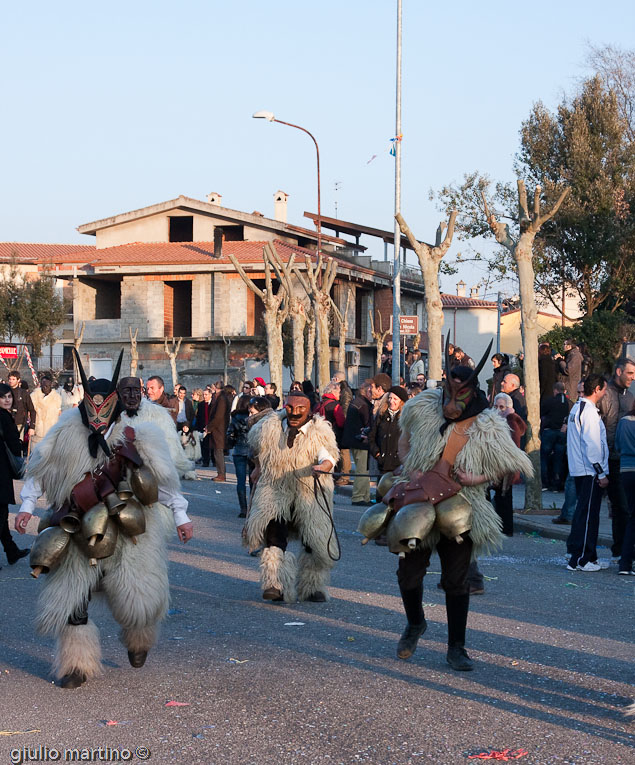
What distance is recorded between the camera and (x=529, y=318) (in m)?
16.3

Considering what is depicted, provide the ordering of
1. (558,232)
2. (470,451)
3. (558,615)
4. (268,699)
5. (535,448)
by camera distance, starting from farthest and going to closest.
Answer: (558,232) → (535,448) → (558,615) → (470,451) → (268,699)

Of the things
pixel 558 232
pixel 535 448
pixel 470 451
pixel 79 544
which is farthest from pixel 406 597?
pixel 558 232

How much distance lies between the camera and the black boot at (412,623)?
6684 millimetres

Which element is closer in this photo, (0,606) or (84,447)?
(84,447)

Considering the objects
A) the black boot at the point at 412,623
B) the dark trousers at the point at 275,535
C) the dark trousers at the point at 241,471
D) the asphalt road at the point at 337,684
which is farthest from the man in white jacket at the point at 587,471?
the dark trousers at the point at 241,471

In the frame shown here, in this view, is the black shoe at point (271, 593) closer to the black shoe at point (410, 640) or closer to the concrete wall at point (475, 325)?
the black shoe at point (410, 640)

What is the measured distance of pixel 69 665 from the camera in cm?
607

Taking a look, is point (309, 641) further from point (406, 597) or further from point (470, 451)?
point (470, 451)

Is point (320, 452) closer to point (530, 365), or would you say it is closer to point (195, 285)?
point (530, 365)

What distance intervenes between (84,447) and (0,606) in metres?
3.23

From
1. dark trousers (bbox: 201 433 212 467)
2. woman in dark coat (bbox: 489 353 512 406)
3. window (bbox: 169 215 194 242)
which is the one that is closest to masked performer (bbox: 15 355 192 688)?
woman in dark coat (bbox: 489 353 512 406)

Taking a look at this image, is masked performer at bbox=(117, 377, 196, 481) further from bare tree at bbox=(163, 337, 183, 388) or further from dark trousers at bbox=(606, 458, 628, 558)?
bare tree at bbox=(163, 337, 183, 388)

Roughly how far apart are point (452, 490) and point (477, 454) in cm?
28

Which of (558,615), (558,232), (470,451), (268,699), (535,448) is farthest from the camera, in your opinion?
(558,232)
